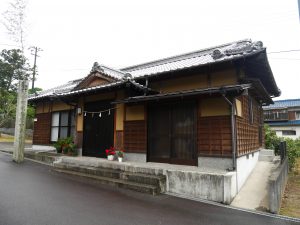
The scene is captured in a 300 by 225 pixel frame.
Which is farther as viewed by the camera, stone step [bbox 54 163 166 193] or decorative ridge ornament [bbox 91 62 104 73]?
decorative ridge ornament [bbox 91 62 104 73]

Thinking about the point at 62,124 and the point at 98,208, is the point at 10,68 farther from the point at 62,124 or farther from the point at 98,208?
the point at 98,208

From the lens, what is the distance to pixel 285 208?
5809mm

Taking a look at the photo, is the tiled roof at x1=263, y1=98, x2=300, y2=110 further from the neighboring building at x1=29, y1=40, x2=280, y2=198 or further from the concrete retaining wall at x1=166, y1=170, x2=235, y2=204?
the concrete retaining wall at x1=166, y1=170, x2=235, y2=204

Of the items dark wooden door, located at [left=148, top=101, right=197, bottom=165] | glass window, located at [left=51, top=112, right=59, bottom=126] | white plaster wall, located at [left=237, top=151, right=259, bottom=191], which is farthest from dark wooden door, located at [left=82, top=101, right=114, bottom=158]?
white plaster wall, located at [left=237, top=151, right=259, bottom=191]

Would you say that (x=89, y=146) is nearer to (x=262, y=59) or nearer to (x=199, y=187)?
(x=199, y=187)

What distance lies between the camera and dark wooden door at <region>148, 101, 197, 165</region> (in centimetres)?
755

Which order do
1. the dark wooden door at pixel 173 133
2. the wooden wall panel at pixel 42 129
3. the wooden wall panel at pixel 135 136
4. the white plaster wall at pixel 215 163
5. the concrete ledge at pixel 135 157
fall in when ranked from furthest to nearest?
the wooden wall panel at pixel 42 129, the wooden wall panel at pixel 135 136, the concrete ledge at pixel 135 157, the dark wooden door at pixel 173 133, the white plaster wall at pixel 215 163

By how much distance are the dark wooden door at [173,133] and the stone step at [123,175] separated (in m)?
1.44

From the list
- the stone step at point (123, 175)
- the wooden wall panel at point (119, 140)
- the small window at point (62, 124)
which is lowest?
the stone step at point (123, 175)

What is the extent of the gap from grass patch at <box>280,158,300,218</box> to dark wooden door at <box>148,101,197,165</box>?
277cm

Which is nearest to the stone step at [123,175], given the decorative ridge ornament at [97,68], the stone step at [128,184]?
the stone step at [128,184]

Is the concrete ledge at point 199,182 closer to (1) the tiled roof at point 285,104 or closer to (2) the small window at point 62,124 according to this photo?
(2) the small window at point 62,124

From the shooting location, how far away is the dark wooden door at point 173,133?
7547 mm

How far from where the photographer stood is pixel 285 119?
94.4ft
